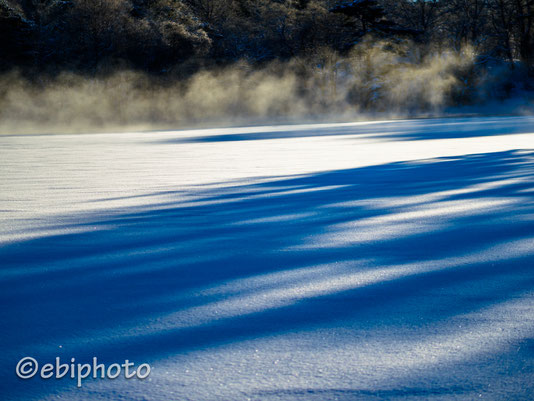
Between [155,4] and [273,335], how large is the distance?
94.9 feet

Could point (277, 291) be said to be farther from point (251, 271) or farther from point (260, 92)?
point (260, 92)

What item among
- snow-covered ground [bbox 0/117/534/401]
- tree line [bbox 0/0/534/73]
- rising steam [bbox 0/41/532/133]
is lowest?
snow-covered ground [bbox 0/117/534/401]

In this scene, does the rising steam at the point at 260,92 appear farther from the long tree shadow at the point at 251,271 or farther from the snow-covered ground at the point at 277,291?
the long tree shadow at the point at 251,271

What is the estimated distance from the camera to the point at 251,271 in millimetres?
1934

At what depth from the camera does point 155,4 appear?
27.6 meters

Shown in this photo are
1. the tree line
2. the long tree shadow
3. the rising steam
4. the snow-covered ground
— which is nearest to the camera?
the snow-covered ground

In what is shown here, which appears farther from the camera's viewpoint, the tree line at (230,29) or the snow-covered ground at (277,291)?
the tree line at (230,29)

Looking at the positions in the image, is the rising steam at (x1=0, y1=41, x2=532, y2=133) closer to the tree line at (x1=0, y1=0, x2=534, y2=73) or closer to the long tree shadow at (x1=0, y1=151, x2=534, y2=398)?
the tree line at (x1=0, y1=0, x2=534, y2=73)

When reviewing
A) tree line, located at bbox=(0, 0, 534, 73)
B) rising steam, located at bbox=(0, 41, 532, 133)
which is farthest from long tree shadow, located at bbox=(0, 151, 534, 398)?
tree line, located at bbox=(0, 0, 534, 73)

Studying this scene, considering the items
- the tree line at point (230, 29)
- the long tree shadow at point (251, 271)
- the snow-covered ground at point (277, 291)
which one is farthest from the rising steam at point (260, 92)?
the long tree shadow at point (251, 271)

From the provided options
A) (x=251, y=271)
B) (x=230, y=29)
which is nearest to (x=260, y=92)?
(x=230, y=29)

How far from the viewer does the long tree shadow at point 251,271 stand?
1.41m

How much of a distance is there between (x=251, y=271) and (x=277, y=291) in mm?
258

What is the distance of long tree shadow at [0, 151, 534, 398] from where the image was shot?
1414 millimetres
